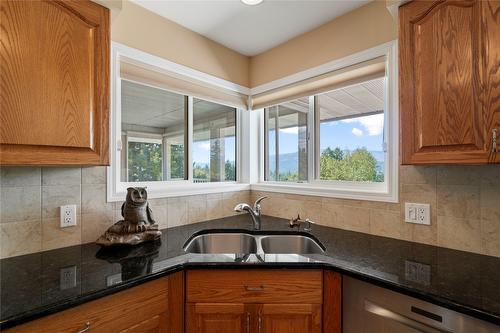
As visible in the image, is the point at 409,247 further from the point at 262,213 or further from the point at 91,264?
the point at 91,264

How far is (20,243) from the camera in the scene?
1.25m

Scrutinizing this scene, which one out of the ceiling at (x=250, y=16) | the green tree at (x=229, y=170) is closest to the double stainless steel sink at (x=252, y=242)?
the green tree at (x=229, y=170)

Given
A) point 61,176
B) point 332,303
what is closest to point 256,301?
point 332,303

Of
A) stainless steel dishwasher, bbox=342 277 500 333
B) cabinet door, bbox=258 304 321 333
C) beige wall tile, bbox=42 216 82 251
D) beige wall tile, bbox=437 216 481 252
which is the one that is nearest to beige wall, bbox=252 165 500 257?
beige wall tile, bbox=437 216 481 252

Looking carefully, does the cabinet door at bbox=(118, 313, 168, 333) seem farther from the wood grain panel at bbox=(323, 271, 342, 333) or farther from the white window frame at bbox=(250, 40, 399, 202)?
the white window frame at bbox=(250, 40, 399, 202)

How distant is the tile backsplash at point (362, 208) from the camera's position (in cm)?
124

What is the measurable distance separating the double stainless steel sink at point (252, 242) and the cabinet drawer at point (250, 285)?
38 centimetres

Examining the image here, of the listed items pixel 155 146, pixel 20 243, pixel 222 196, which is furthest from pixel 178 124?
pixel 20 243

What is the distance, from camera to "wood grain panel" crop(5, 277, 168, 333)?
0.83 m

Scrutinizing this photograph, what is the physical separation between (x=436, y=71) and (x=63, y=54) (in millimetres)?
1696

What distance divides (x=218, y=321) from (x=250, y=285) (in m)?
0.23

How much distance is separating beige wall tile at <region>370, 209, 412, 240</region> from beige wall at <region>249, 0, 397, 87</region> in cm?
109

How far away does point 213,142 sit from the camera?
2355 mm

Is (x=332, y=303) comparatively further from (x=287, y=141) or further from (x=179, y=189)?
(x=287, y=141)
